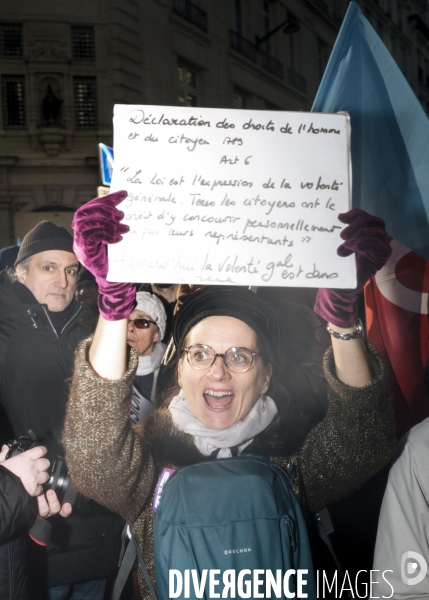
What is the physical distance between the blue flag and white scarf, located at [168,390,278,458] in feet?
2.65

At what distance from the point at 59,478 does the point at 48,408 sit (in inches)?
18.1

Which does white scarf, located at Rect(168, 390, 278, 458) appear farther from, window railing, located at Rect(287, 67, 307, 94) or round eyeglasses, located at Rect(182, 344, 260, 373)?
window railing, located at Rect(287, 67, 307, 94)

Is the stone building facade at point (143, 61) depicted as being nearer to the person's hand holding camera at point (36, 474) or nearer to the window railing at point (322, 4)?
the window railing at point (322, 4)

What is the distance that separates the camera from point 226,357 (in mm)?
1688

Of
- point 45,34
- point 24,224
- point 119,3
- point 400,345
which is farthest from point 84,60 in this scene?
point 400,345

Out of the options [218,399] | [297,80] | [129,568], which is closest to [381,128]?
[218,399]

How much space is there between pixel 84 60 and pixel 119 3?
1.77 metres

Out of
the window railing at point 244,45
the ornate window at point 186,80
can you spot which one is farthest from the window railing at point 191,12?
the ornate window at point 186,80

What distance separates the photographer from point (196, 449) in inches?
66.2

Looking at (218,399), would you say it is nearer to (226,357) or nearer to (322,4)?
(226,357)

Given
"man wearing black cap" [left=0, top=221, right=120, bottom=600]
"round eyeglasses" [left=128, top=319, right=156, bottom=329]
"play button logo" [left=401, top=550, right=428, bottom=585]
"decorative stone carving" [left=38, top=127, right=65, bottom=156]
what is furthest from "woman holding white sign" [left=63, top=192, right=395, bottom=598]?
"decorative stone carving" [left=38, top=127, right=65, bottom=156]

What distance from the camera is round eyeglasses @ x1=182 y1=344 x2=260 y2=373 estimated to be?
1.69 m

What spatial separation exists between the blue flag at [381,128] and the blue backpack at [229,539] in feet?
3.30

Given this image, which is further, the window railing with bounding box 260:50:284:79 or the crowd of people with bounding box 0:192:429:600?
the window railing with bounding box 260:50:284:79
